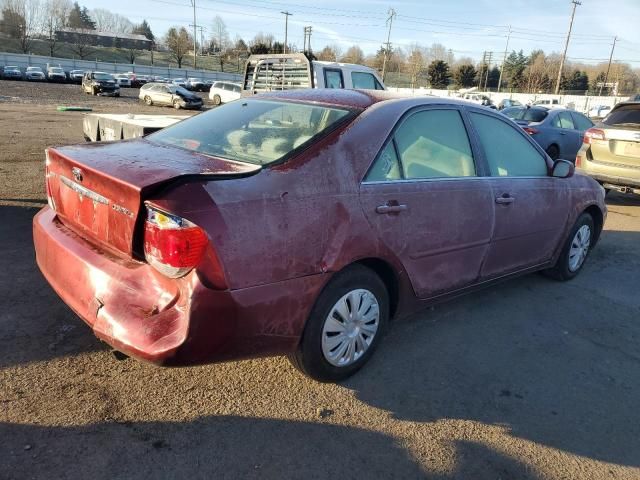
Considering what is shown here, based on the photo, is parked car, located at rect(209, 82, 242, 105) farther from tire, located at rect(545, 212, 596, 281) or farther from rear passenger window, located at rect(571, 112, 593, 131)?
tire, located at rect(545, 212, 596, 281)

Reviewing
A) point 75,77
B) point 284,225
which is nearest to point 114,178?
point 284,225

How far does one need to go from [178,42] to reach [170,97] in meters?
71.7

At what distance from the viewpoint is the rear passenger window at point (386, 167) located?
2.88 metres

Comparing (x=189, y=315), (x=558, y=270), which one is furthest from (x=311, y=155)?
(x=558, y=270)

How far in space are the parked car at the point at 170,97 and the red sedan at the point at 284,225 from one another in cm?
2905

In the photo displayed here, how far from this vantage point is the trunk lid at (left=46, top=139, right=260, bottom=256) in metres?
2.31

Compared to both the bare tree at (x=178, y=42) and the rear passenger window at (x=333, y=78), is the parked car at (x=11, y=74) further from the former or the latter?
the rear passenger window at (x=333, y=78)

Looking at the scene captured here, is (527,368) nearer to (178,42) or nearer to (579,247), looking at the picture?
(579,247)

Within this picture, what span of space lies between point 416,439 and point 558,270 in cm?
297

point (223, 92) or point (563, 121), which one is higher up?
point (563, 121)

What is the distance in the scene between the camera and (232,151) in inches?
115

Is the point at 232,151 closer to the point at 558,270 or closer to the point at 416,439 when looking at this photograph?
the point at 416,439

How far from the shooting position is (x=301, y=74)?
1023cm

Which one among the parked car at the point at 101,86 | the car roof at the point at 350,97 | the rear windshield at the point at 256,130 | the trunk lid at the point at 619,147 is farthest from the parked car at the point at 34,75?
the car roof at the point at 350,97
